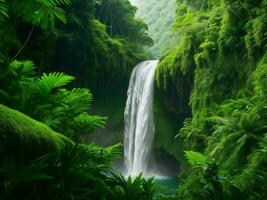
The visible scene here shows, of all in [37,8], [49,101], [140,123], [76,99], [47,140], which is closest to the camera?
[37,8]

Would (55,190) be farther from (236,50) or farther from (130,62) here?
(130,62)

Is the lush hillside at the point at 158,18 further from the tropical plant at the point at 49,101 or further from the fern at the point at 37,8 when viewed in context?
the fern at the point at 37,8

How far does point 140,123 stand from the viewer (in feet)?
59.8

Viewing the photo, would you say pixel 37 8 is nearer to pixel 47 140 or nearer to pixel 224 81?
pixel 47 140

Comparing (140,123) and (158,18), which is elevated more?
(158,18)

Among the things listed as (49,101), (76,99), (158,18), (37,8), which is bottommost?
(49,101)

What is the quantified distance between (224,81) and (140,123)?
625 centimetres

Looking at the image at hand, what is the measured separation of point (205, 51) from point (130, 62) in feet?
25.2

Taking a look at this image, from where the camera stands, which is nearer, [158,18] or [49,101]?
[49,101]

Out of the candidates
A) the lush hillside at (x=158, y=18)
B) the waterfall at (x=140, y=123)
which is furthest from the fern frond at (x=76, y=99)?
the lush hillside at (x=158, y=18)

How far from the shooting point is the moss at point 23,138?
2.79 meters

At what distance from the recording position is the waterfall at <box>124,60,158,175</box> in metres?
17.7

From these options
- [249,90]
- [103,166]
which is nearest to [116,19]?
[249,90]

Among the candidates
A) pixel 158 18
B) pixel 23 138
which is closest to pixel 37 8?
pixel 23 138
